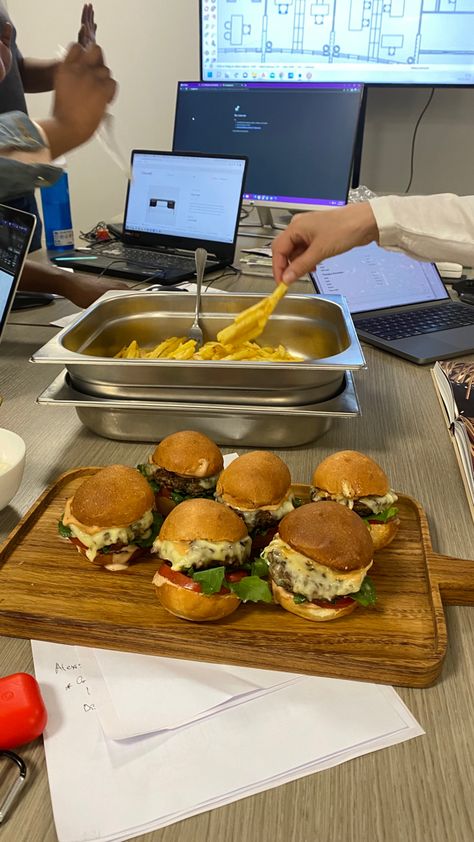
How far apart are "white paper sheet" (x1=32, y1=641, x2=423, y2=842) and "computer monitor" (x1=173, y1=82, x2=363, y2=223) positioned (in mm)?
1795

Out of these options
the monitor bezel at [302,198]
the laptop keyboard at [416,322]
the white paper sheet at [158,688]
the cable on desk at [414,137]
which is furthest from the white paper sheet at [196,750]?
the cable on desk at [414,137]

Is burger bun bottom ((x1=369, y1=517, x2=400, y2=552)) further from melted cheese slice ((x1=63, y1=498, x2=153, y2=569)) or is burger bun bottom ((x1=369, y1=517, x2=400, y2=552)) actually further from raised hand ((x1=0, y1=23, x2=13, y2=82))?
raised hand ((x1=0, y1=23, x2=13, y2=82))

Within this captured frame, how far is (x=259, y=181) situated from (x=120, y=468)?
5.58 ft

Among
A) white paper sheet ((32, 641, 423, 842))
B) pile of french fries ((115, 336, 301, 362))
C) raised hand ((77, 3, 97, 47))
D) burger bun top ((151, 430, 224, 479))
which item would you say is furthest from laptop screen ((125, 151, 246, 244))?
white paper sheet ((32, 641, 423, 842))

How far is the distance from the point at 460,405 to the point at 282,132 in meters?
1.48

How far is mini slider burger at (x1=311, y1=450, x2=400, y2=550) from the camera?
710mm

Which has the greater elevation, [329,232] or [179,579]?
[329,232]

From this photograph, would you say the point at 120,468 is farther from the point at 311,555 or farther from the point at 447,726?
the point at 447,726

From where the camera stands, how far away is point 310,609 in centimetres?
60

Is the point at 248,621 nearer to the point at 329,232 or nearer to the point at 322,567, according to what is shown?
the point at 322,567

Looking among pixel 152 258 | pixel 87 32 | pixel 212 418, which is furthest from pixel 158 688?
pixel 87 32

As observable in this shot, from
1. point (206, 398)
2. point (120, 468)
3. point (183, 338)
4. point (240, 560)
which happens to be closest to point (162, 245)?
point (183, 338)

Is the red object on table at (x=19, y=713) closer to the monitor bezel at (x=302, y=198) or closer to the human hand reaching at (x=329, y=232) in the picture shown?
the human hand reaching at (x=329, y=232)

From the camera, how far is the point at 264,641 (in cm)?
58
